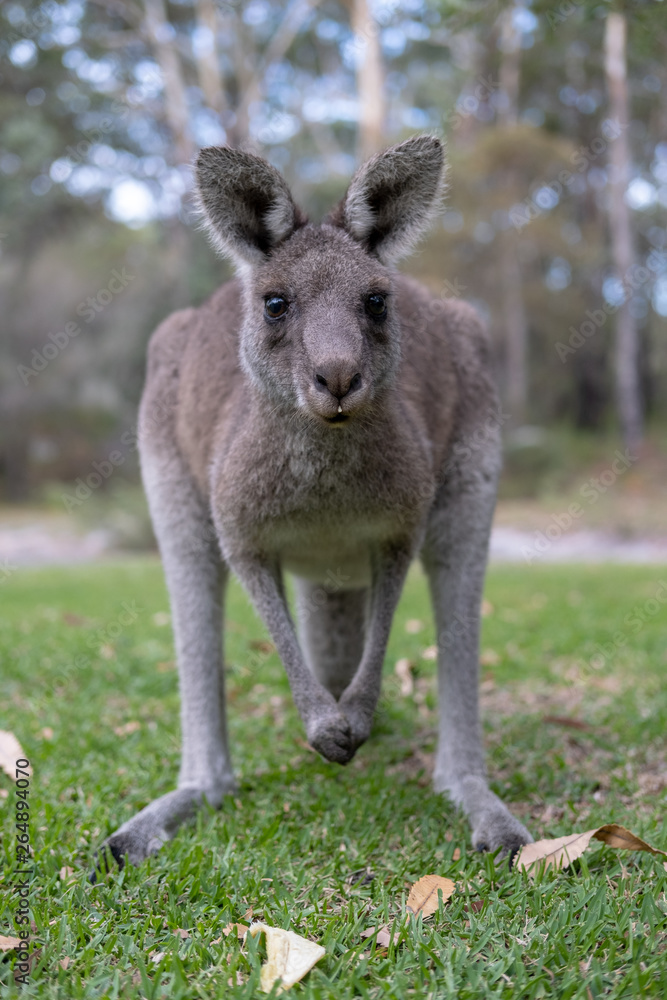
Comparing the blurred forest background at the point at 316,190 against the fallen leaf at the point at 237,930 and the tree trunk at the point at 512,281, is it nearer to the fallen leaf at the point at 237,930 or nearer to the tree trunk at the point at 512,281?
the tree trunk at the point at 512,281

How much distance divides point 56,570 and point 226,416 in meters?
7.79

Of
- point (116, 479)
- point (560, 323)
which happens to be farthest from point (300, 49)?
point (116, 479)

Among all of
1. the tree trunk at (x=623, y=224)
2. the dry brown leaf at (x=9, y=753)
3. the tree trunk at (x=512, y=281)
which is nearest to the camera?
the dry brown leaf at (x=9, y=753)

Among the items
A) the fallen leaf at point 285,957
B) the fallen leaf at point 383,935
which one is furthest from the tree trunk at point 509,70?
the fallen leaf at point 285,957

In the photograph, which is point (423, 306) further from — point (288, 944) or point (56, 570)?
point (56, 570)

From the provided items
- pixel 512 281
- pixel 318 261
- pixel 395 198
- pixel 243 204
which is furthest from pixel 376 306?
pixel 512 281

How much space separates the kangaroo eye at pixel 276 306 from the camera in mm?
2314

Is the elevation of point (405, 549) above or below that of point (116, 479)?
above

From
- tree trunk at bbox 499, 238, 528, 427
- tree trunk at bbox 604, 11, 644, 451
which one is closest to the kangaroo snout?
tree trunk at bbox 604, 11, 644, 451

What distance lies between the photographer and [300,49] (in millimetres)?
19062

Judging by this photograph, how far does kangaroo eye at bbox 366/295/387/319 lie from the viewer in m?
2.31

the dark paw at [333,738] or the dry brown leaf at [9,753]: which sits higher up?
the dark paw at [333,738]

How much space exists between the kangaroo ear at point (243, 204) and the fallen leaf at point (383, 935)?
176 cm

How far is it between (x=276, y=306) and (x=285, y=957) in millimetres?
1556
